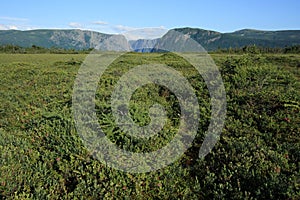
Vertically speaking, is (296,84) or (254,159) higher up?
(296,84)

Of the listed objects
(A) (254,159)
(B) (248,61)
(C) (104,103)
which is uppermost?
(B) (248,61)

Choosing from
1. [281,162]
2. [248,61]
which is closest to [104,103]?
[281,162]

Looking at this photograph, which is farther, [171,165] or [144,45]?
[144,45]

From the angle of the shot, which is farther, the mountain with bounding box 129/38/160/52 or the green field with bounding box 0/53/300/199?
the mountain with bounding box 129/38/160/52

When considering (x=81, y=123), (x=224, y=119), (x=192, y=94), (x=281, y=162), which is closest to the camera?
(x=281, y=162)

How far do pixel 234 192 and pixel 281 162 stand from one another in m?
1.02

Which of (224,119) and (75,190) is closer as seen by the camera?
(75,190)

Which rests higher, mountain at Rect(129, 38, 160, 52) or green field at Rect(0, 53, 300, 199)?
mountain at Rect(129, 38, 160, 52)

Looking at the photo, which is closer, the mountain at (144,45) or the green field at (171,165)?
the green field at (171,165)

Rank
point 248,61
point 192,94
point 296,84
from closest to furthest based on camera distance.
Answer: point 192,94 → point 296,84 → point 248,61

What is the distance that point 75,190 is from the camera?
15.1 ft

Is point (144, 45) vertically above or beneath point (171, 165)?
above

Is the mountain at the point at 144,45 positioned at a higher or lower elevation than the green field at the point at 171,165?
higher

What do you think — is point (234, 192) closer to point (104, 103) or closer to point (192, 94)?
point (104, 103)
